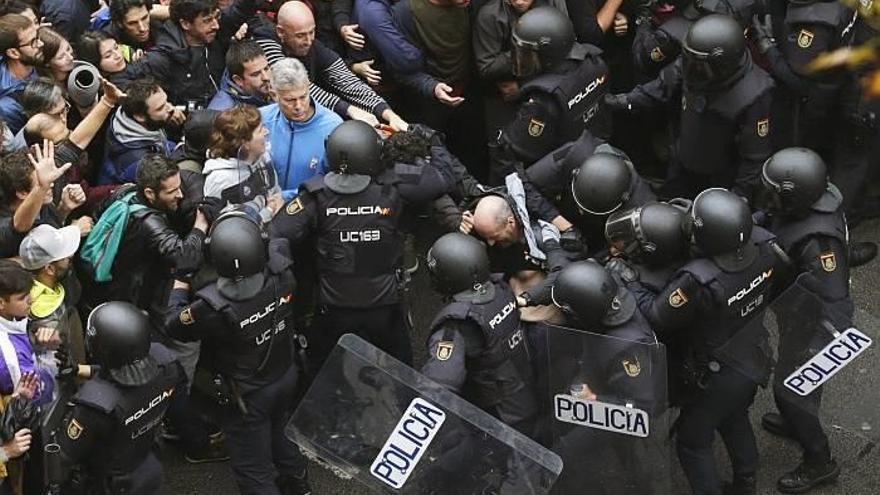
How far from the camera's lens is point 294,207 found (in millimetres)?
6348

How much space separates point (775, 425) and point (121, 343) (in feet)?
12.0

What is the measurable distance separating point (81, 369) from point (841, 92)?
16.3ft

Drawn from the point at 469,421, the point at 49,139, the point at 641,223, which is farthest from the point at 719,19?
the point at 49,139

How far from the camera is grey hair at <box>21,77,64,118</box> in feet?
22.0

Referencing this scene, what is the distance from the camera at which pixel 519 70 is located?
7.37 meters

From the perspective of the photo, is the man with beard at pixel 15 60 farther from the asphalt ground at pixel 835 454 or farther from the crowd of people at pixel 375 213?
the asphalt ground at pixel 835 454

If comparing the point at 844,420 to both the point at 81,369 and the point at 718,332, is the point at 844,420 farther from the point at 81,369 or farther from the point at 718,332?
the point at 81,369

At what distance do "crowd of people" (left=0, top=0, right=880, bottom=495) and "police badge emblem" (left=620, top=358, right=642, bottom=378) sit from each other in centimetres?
6

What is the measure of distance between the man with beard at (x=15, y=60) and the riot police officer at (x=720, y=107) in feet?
12.1

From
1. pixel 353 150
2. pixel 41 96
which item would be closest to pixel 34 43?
pixel 41 96

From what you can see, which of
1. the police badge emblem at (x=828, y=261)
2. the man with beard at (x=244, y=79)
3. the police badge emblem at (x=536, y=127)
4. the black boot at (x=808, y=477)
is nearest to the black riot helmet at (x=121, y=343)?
the man with beard at (x=244, y=79)

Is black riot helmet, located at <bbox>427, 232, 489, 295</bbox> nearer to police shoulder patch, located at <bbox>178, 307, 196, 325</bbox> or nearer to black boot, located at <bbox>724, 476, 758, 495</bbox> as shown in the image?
police shoulder patch, located at <bbox>178, 307, 196, 325</bbox>

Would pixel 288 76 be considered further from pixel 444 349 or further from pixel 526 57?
pixel 444 349

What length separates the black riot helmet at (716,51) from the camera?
22.2 feet
